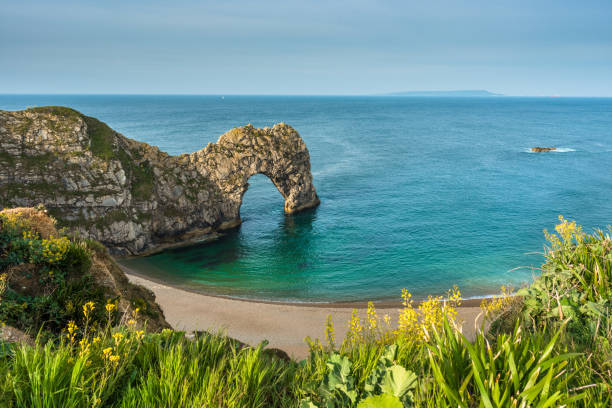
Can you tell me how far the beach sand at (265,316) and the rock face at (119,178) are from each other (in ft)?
38.0

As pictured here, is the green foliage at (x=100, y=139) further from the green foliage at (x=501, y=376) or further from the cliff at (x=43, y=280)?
the green foliage at (x=501, y=376)

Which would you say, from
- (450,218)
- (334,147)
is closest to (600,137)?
(334,147)

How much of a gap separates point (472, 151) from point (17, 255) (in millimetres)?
105035

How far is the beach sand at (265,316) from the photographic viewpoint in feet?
74.2

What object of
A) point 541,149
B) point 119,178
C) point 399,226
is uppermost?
point 541,149

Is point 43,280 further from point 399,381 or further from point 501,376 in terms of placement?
point 501,376

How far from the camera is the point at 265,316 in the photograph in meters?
25.4

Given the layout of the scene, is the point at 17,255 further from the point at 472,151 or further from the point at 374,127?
the point at 374,127

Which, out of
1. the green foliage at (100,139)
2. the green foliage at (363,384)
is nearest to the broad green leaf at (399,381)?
the green foliage at (363,384)

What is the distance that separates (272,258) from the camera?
39031 mm

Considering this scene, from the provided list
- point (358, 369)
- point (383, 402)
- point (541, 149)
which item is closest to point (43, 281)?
Result: point (358, 369)

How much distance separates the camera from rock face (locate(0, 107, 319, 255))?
34594 mm

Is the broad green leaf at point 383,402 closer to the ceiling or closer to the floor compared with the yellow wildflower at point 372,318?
closer to the ceiling

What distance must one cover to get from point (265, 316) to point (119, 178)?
22.9 metres
